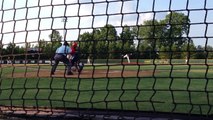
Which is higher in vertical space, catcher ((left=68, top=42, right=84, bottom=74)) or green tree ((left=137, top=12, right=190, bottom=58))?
green tree ((left=137, top=12, right=190, bottom=58))

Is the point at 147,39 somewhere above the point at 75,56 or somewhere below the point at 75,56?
above

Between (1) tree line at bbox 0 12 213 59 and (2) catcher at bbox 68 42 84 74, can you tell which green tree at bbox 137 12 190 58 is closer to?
(1) tree line at bbox 0 12 213 59

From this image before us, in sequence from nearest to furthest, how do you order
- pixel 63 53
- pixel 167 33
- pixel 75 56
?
pixel 167 33
pixel 63 53
pixel 75 56

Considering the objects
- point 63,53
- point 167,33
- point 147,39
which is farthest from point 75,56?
point 167,33

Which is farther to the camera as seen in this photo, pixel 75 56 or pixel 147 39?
A: pixel 75 56

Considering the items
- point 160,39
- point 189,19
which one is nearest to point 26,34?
point 160,39

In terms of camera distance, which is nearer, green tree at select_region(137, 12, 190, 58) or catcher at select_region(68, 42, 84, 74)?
green tree at select_region(137, 12, 190, 58)

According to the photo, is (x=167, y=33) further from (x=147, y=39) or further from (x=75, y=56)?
(x=75, y=56)

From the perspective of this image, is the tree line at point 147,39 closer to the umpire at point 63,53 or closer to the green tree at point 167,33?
the green tree at point 167,33

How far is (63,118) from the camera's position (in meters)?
4.43

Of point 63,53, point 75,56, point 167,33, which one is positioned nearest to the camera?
point 167,33

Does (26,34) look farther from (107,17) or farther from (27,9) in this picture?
(107,17)

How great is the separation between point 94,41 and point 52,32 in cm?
55

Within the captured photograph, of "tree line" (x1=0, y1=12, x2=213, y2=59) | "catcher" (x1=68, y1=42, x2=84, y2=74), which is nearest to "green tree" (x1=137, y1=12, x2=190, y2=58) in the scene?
"tree line" (x1=0, y1=12, x2=213, y2=59)
